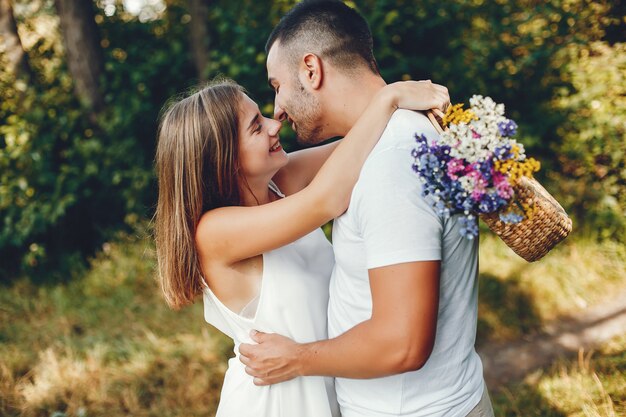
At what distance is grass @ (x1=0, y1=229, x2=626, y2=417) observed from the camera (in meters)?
3.39

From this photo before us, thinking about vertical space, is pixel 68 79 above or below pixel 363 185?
below

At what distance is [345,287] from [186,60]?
4.69 m

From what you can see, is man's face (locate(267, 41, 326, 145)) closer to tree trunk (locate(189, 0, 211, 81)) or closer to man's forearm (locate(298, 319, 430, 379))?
man's forearm (locate(298, 319, 430, 379))

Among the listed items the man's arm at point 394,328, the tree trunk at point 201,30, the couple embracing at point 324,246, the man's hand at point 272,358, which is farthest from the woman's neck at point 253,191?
the tree trunk at point 201,30

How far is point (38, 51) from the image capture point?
593cm

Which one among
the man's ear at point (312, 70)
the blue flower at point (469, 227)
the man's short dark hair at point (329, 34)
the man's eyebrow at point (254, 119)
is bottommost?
the blue flower at point (469, 227)

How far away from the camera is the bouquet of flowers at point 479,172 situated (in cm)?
143

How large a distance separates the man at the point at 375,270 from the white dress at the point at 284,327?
0.12 m

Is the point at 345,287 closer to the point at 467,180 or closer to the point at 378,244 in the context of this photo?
the point at 378,244

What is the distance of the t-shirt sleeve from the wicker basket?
0.19 m

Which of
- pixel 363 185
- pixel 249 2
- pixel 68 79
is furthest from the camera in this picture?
pixel 68 79

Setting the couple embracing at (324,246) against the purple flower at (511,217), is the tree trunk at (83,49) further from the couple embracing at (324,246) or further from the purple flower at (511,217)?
the purple flower at (511,217)

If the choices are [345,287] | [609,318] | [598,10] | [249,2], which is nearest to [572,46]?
[598,10]

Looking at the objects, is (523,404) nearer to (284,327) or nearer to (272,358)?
(284,327)
